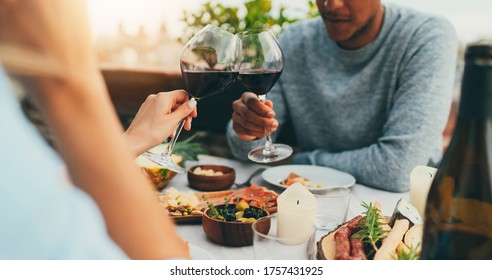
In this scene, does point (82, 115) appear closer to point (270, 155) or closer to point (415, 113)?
point (270, 155)

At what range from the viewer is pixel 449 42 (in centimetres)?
138

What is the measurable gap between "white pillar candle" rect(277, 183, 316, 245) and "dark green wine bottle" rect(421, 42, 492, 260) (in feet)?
0.59

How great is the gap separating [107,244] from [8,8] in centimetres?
20

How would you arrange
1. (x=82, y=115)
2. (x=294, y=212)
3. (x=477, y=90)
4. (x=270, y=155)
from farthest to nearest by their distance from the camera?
1. (x=270, y=155)
2. (x=294, y=212)
3. (x=477, y=90)
4. (x=82, y=115)

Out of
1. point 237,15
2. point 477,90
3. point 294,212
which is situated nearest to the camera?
point 477,90

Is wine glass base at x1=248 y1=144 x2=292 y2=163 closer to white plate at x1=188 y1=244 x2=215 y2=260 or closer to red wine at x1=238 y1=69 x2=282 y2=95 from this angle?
red wine at x1=238 y1=69 x2=282 y2=95

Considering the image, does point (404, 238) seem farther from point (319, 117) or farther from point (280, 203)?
point (319, 117)

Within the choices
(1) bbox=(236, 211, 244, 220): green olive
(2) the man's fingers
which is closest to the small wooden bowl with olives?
Result: (1) bbox=(236, 211, 244, 220): green olive

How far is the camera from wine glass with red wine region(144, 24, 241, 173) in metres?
0.77

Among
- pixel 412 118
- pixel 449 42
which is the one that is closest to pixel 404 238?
pixel 412 118

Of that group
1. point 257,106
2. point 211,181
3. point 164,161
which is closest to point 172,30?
point 257,106

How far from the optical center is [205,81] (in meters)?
0.81

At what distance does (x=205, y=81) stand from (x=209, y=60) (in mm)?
43

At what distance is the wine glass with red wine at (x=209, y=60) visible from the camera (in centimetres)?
77
